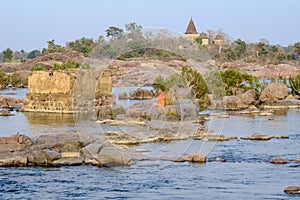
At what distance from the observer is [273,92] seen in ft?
171

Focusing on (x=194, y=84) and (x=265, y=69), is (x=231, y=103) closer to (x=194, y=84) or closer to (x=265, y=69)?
(x=194, y=84)

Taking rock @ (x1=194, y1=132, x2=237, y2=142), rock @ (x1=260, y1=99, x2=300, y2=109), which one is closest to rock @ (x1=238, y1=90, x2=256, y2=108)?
rock @ (x1=260, y1=99, x2=300, y2=109)

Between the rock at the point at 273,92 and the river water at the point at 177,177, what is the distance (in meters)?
22.3

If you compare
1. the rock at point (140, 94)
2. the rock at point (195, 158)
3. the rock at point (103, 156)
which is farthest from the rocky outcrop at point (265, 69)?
the rock at point (103, 156)

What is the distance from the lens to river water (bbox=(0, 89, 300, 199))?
1944 cm

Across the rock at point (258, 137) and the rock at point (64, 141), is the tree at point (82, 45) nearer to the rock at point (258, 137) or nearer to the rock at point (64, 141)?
the rock at point (258, 137)

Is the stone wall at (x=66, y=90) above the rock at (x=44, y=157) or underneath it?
above

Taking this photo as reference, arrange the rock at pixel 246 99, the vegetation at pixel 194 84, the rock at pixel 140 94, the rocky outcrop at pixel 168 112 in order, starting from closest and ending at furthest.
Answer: the rocky outcrop at pixel 168 112 → the vegetation at pixel 194 84 → the rock at pixel 246 99 → the rock at pixel 140 94

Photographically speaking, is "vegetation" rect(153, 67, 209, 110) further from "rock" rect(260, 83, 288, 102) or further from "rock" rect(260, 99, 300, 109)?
"rock" rect(260, 83, 288, 102)

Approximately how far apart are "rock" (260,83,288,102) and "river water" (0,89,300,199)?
22.3 m

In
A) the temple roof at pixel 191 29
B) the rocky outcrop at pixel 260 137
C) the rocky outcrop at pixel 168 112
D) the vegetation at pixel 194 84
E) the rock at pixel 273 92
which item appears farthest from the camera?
the temple roof at pixel 191 29

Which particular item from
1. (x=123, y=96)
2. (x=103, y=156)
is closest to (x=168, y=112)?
(x=103, y=156)

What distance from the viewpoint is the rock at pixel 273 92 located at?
51469 mm

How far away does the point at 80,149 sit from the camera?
2570 centimetres
